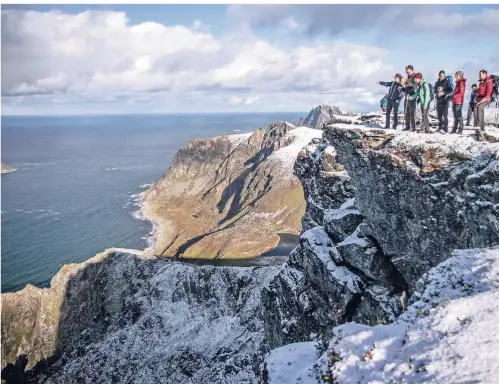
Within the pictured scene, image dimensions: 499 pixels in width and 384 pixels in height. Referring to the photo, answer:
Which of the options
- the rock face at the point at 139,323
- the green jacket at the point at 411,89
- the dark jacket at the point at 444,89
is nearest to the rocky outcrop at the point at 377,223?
the dark jacket at the point at 444,89

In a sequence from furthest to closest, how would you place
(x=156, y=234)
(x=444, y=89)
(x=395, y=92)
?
(x=156, y=234)
(x=395, y=92)
(x=444, y=89)

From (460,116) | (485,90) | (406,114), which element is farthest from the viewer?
(406,114)

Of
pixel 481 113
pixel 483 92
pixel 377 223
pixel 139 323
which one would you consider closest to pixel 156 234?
pixel 139 323

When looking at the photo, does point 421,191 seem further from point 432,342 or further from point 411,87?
point 432,342

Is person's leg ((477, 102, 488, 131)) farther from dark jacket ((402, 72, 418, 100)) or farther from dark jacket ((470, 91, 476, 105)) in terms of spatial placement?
dark jacket ((402, 72, 418, 100))

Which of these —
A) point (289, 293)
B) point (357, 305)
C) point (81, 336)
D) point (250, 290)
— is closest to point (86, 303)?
point (81, 336)

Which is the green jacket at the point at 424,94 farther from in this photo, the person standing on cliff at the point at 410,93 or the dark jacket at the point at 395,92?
the dark jacket at the point at 395,92

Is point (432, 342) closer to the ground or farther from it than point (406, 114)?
closer to the ground
